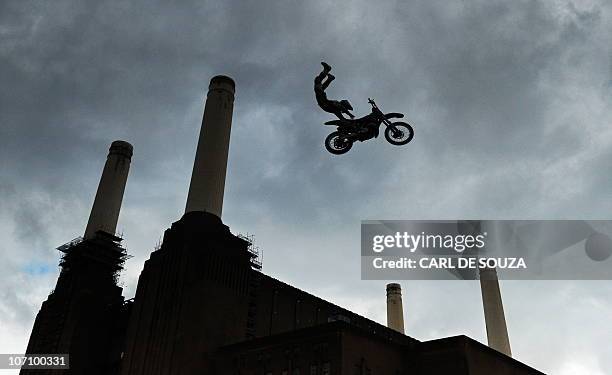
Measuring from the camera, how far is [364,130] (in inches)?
889

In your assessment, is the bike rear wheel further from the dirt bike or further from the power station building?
the power station building

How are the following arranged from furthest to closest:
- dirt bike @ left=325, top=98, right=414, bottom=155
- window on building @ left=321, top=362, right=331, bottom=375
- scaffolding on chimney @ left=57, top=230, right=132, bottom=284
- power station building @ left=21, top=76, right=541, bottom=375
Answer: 1. scaffolding on chimney @ left=57, top=230, right=132, bottom=284
2. power station building @ left=21, top=76, right=541, bottom=375
3. window on building @ left=321, top=362, right=331, bottom=375
4. dirt bike @ left=325, top=98, right=414, bottom=155

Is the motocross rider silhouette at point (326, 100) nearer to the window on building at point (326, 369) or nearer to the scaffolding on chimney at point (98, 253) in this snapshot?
the window on building at point (326, 369)

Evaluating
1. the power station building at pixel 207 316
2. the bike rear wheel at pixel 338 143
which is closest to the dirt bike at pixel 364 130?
the bike rear wheel at pixel 338 143

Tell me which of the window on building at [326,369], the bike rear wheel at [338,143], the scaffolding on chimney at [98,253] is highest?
the scaffolding on chimney at [98,253]

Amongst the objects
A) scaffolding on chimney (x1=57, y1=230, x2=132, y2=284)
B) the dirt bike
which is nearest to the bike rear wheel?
the dirt bike

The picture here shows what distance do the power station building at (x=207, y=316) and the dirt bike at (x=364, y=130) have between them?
15.7 m

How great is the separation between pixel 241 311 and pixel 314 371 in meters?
10.5

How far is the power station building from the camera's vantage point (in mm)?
37094

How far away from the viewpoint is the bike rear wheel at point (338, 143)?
23459mm

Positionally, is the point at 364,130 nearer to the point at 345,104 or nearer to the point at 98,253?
the point at 345,104

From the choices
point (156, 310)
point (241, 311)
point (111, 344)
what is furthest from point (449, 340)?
point (111, 344)

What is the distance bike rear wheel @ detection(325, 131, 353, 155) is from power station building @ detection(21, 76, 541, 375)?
50.7 ft

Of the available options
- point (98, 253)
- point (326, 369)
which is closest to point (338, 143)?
point (326, 369)
